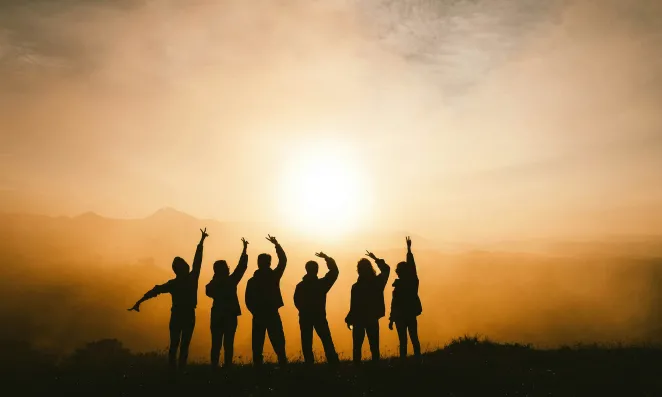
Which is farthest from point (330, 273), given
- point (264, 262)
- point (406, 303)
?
point (406, 303)

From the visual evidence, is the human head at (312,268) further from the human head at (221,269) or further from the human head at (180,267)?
the human head at (180,267)

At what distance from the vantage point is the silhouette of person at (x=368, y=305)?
12.9 metres

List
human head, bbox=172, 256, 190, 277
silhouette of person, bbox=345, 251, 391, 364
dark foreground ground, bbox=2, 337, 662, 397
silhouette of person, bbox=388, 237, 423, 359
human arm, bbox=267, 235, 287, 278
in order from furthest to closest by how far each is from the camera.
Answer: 1. silhouette of person, bbox=388, 237, 423, 359
2. silhouette of person, bbox=345, 251, 391, 364
3. human head, bbox=172, 256, 190, 277
4. human arm, bbox=267, 235, 287, 278
5. dark foreground ground, bbox=2, 337, 662, 397

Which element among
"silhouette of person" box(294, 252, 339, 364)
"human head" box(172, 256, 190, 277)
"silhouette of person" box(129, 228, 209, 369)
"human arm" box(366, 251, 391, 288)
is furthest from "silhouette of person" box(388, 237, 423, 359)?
"human head" box(172, 256, 190, 277)

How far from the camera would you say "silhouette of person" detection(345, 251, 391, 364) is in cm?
1291

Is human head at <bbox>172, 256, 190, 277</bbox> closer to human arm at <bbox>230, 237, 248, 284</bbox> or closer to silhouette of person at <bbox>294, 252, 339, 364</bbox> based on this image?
human arm at <bbox>230, 237, 248, 284</bbox>

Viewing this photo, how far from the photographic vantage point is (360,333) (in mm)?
12930

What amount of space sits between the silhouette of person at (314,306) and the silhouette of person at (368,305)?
2.82 ft

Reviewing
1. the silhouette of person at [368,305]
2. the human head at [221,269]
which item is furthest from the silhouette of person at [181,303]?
the silhouette of person at [368,305]

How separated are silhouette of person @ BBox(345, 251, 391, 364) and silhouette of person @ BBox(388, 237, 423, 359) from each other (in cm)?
70

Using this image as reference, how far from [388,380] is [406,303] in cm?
330

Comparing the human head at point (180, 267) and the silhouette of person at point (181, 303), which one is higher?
the human head at point (180, 267)

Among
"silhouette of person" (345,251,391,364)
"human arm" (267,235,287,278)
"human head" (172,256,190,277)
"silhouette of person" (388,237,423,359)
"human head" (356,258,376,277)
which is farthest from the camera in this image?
"silhouette of person" (388,237,423,359)

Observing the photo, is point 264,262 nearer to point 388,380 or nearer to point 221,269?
point 221,269
